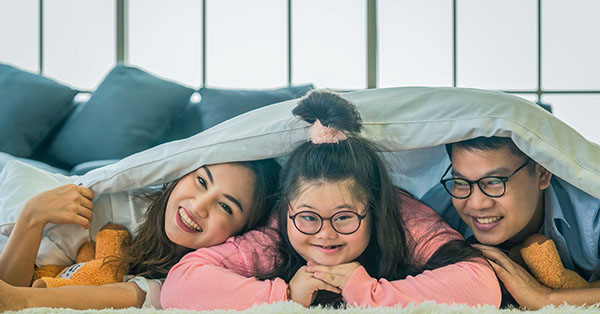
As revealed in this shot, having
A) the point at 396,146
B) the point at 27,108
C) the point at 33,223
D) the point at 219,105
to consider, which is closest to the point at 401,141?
the point at 396,146

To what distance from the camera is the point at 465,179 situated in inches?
41.6

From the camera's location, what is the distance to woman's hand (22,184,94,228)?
115 cm

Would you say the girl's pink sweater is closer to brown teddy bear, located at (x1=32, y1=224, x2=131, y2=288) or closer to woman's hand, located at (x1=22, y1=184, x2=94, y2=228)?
brown teddy bear, located at (x1=32, y1=224, x2=131, y2=288)

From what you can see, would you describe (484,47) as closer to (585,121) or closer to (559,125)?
(585,121)

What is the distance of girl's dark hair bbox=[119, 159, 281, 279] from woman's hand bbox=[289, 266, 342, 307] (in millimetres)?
234

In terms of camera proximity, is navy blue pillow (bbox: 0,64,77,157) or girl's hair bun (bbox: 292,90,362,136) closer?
girl's hair bun (bbox: 292,90,362,136)

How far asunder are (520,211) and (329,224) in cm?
39

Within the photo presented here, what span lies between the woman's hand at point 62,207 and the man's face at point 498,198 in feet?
2.68

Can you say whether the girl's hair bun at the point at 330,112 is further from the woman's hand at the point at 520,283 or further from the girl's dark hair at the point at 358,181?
the woman's hand at the point at 520,283

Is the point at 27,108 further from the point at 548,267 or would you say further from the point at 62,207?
the point at 548,267

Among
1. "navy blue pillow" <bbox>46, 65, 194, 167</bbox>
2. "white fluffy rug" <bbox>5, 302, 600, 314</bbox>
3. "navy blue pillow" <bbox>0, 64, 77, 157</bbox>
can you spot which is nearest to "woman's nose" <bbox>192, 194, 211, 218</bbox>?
"white fluffy rug" <bbox>5, 302, 600, 314</bbox>

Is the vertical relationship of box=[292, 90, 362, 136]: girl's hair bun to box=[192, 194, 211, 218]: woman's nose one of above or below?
above

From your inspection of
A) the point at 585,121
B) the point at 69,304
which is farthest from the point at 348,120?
the point at 585,121

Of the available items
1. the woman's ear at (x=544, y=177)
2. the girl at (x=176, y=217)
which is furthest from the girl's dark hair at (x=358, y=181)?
the woman's ear at (x=544, y=177)
